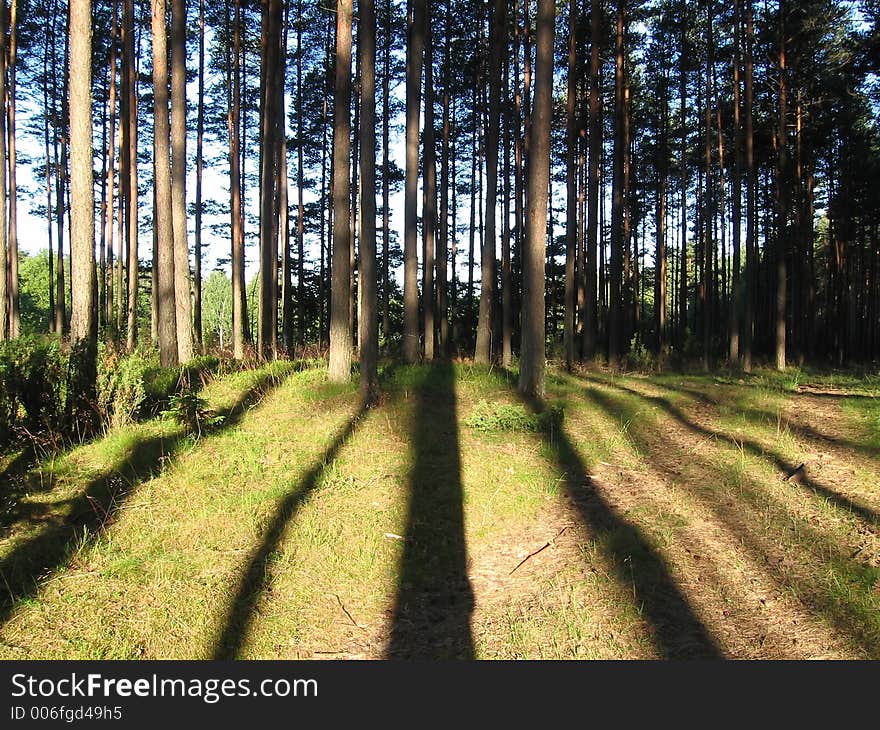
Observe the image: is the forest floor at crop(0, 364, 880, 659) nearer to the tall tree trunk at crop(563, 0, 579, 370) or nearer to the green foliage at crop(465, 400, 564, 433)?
the green foliage at crop(465, 400, 564, 433)

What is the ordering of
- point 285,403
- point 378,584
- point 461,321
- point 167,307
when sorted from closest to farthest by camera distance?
point 378,584 → point 285,403 → point 167,307 → point 461,321

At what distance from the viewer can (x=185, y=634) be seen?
168 inches

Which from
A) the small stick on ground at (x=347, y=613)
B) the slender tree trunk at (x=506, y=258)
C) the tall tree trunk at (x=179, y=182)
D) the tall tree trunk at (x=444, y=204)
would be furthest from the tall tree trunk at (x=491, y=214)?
the small stick on ground at (x=347, y=613)

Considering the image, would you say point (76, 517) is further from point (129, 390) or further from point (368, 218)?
point (368, 218)

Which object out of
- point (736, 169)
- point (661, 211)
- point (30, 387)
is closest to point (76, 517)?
point (30, 387)

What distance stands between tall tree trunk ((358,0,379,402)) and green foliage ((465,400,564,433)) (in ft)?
6.37

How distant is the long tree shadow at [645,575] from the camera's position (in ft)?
13.4

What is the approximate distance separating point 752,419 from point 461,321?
2372cm

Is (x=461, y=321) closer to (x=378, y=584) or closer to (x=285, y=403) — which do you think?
(x=285, y=403)

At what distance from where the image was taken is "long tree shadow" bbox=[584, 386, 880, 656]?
4195mm

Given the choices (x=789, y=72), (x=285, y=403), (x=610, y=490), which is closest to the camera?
(x=610, y=490)

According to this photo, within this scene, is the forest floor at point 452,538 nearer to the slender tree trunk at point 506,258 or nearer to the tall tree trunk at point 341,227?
the tall tree trunk at point 341,227

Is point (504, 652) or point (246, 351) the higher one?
point (246, 351)

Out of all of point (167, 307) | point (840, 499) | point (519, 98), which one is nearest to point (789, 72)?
point (519, 98)
